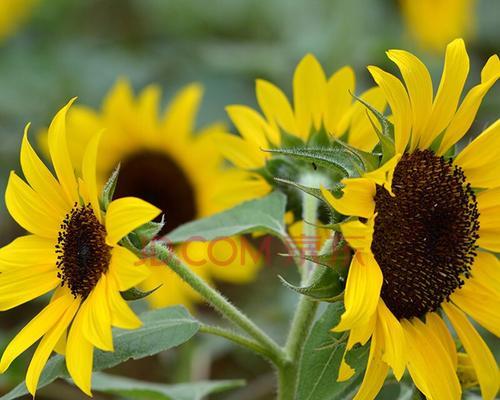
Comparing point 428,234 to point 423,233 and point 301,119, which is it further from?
point 301,119

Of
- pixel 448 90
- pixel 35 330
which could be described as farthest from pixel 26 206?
pixel 448 90

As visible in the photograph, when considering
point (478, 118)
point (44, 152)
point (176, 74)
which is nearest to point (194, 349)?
point (44, 152)

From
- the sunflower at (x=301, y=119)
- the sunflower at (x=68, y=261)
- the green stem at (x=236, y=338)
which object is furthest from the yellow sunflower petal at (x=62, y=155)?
the sunflower at (x=301, y=119)

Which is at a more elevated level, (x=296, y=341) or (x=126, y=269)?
(x=126, y=269)

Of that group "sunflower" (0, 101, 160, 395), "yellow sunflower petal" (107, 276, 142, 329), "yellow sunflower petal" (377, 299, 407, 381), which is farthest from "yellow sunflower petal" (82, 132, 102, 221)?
"yellow sunflower petal" (377, 299, 407, 381)

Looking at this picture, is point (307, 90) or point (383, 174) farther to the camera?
point (307, 90)

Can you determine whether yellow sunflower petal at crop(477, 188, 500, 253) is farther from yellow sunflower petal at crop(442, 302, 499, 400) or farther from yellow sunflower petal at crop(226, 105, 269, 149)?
yellow sunflower petal at crop(226, 105, 269, 149)

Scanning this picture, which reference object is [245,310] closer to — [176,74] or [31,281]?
[176,74]
